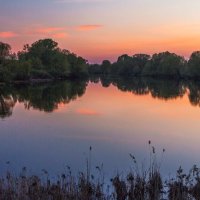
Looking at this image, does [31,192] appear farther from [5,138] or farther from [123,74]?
[123,74]

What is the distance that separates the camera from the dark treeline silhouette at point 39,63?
88.0 metres

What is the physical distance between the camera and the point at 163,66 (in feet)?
449

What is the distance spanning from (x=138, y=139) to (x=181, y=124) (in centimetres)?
719

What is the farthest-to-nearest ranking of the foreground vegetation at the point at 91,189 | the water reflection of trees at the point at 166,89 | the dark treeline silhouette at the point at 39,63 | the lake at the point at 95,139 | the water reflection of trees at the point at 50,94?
1. the dark treeline silhouette at the point at 39,63
2. the water reflection of trees at the point at 166,89
3. the water reflection of trees at the point at 50,94
4. the lake at the point at 95,139
5. the foreground vegetation at the point at 91,189

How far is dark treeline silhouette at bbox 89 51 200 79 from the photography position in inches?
4621

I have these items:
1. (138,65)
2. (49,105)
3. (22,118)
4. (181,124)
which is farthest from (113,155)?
(138,65)

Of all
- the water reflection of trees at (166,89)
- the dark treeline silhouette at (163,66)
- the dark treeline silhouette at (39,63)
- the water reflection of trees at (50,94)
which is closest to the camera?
the water reflection of trees at (50,94)

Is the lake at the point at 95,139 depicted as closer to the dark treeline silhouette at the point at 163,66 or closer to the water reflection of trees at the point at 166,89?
the water reflection of trees at the point at 166,89

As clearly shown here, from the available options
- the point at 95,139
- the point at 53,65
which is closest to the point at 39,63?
the point at 53,65

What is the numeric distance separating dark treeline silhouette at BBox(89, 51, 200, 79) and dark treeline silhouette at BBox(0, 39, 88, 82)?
Answer: 26493 mm

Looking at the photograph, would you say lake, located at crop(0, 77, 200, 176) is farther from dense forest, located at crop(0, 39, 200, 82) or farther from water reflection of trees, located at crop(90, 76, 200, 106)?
dense forest, located at crop(0, 39, 200, 82)

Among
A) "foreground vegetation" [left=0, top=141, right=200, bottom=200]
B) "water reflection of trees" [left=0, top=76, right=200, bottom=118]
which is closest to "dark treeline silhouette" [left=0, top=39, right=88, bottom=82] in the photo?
"water reflection of trees" [left=0, top=76, right=200, bottom=118]

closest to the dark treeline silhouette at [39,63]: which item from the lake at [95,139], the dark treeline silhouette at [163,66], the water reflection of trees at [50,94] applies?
the water reflection of trees at [50,94]

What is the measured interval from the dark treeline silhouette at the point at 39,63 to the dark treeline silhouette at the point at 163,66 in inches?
1043
